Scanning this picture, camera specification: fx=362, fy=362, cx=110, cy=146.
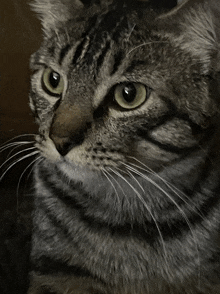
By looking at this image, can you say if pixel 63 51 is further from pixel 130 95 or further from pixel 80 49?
pixel 130 95

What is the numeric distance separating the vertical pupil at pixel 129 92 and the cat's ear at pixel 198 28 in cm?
10

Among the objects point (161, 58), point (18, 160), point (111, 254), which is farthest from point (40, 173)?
point (161, 58)

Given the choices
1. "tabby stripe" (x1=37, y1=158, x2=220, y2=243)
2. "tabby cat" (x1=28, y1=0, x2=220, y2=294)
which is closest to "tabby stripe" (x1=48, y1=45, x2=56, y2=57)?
"tabby cat" (x1=28, y1=0, x2=220, y2=294)

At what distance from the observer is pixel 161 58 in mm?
539

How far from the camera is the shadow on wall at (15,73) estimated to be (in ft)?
1.94

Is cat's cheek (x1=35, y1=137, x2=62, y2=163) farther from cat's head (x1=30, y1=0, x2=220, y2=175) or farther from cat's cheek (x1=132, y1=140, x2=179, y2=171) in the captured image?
cat's cheek (x1=132, y1=140, x2=179, y2=171)

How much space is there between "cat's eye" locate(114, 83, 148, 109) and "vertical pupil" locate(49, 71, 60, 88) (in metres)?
0.11

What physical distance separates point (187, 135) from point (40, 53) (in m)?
0.28

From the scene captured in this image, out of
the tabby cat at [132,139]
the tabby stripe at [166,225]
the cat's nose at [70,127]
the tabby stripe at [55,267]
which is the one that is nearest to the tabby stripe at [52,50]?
the tabby cat at [132,139]

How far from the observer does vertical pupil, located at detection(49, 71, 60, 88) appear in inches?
23.3

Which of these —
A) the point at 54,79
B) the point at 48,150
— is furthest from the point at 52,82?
the point at 48,150

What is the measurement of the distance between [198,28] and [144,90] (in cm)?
12

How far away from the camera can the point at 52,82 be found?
0.60 m

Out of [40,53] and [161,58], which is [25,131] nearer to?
[40,53]
